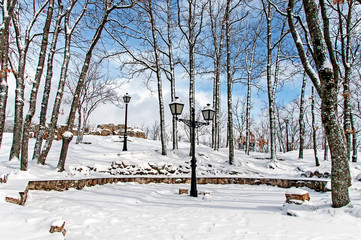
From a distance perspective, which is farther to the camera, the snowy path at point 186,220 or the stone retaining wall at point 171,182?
the stone retaining wall at point 171,182

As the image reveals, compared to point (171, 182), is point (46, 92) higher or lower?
higher

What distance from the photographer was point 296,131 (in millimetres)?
34625

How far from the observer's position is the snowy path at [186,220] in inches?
129

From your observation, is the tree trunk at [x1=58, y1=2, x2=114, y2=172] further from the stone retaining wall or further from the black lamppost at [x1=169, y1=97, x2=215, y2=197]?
the black lamppost at [x1=169, y1=97, x2=215, y2=197]

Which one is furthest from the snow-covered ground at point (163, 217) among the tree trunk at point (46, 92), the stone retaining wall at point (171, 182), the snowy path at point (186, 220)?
the tree trunk at point (46, 92)

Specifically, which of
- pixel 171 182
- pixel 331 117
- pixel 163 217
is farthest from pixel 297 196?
pixel 171 182

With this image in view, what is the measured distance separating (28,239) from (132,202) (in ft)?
10.8

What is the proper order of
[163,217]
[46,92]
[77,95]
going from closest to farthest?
[163,217] < [77,95] < [46,92]

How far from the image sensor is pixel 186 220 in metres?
4.07

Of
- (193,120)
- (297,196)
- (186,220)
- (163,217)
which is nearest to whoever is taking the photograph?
(186,220)

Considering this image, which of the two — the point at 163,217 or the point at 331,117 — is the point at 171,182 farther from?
the point at 331,117

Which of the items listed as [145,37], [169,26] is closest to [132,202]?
[145,37]

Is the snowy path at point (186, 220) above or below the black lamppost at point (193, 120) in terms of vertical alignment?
below

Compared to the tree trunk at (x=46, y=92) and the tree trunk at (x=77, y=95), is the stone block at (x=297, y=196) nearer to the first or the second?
the tree trunk at (x=77, y=95)
